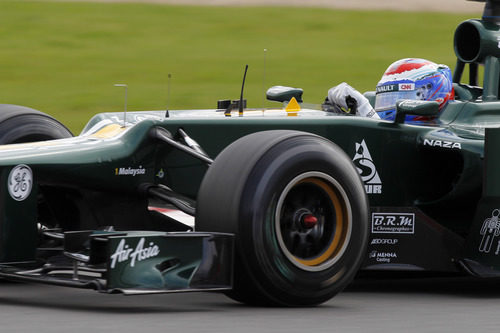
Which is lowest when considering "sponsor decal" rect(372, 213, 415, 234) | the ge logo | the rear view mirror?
"sponsor decal" rect(372, 213, 415, 234)

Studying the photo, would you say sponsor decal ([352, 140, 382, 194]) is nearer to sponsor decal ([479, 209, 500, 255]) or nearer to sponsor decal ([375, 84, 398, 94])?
sponsor decal ([479, 209, 500, 255])

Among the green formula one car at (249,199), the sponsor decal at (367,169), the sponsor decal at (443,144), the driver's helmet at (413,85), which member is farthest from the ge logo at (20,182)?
the driver's helmet at (413,85)

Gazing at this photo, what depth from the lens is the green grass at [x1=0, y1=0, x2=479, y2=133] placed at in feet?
52.6

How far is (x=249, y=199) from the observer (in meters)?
4.96

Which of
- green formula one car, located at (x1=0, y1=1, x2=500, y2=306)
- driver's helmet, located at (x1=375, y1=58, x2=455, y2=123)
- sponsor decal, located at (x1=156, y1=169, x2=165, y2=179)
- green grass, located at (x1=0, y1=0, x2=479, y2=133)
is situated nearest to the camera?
green formula one car, located at (x1=0, y1=1, x2=500, y2=306)

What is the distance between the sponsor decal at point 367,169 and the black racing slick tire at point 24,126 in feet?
7.11

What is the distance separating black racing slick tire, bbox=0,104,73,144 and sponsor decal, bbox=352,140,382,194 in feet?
7.11

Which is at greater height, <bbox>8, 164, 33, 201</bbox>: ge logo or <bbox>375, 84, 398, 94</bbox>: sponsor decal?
<bbox>375, 84, 398, 94</bbox>: sponsor decal

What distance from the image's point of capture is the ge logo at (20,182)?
5332 mm

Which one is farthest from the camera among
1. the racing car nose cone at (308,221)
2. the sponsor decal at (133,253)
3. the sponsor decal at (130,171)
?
the sponsor decal at (130,171)

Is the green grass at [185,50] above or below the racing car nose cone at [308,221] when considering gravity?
above

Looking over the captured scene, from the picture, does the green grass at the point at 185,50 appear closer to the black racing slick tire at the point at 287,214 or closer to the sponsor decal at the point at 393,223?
the sponsor decal at the point at 393,223

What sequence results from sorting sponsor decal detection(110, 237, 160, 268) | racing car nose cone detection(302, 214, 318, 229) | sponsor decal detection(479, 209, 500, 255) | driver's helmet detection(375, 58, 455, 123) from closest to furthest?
sponsor decal detection(110, 237, 160, 268), racing car nose cone detection(302, 214, 318, 229), sponsor decal detection(479, 209, 500, 255), driver's helmet detection(375, 58, 455, 123)

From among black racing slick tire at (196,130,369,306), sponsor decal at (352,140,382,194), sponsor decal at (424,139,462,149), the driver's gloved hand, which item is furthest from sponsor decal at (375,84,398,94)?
black racing slick tire at (196,130,369,306)
